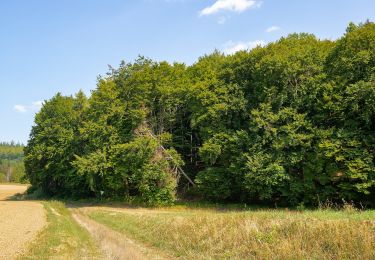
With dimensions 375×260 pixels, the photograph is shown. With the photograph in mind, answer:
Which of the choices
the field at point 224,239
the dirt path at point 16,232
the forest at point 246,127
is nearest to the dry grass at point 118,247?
the field at point 224,239

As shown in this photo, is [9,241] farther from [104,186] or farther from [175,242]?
[104,186]

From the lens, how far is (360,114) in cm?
3180

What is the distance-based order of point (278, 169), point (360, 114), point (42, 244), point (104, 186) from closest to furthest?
1. point (42, 244)
2. point (360, 114)
3. point (278, 169)
4. point (104, 186)

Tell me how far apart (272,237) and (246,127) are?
26790mm

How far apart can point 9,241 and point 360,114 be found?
27.2 meters

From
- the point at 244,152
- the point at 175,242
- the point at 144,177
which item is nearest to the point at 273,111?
the point at 244,152

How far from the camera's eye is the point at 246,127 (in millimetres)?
39156

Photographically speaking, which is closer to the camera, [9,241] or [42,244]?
[42,244]

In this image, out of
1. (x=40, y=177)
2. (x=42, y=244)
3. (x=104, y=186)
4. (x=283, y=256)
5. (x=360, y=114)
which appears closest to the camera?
(x=283, y=256)

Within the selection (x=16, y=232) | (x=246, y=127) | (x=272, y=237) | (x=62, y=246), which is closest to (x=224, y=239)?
(x=272, y=237)

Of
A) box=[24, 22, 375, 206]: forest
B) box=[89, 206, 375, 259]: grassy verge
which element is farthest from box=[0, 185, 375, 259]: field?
box=[24, 22, 375, 206]: forest

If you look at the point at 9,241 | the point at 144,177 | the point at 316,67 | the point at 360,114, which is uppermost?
the point at 316,67

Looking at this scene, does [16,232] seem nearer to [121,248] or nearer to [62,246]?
[62,246]

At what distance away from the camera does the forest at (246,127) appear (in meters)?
32.5
